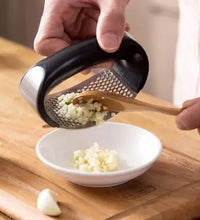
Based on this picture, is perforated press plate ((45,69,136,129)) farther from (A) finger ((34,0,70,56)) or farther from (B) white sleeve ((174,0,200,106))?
(B) white sleeve ((174,0,200,106))

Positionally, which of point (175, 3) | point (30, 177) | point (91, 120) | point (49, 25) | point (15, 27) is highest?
point (49, 25)

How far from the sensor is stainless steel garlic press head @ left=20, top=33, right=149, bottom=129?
1159mm

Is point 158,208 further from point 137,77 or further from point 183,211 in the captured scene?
point 137,77

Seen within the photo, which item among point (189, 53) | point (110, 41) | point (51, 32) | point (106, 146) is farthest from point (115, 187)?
point (189, 53)

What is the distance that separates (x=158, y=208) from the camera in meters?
1.19

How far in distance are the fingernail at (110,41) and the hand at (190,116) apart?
23 cm

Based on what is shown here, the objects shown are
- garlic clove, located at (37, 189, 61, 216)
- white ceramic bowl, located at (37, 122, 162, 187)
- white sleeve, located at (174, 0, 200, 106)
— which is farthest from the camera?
white sleeve, located at (174, 0, 200, 106)

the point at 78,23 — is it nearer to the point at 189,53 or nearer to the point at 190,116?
the point at 190,116

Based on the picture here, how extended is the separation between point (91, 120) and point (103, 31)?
214 millimetres

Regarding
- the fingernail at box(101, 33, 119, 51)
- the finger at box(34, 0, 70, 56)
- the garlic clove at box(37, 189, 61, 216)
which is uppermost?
the fingernail at box(101, 33, 119, 51)

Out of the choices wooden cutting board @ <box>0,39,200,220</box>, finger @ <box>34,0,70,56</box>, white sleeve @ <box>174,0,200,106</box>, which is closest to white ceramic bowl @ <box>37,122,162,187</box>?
wooden cutting board @ <box>0,39,200,220</box>

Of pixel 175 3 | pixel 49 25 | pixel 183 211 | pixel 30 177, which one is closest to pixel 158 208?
pixel 183 211

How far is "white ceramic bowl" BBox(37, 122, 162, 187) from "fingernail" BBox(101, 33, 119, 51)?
0.26m

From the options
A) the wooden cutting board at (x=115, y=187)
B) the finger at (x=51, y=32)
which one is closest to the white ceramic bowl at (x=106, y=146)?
the wooden cutting board at (x=115, y=187)
